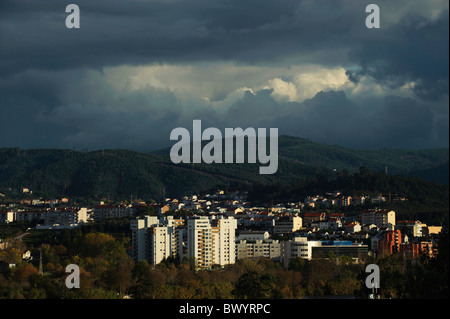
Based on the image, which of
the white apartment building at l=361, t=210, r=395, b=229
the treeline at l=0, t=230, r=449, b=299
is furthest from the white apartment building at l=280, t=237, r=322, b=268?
the white apartment building at l=361, t=210, r=395, b=229

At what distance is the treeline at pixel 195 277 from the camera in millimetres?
26828

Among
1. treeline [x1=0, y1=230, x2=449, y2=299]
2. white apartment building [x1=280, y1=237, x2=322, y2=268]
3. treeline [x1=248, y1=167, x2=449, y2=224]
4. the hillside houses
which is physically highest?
treeline [x1=248, y1=167, x2=449, y2=224]

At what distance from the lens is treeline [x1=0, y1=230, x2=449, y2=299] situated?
26.8m

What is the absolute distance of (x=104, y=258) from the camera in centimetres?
3866

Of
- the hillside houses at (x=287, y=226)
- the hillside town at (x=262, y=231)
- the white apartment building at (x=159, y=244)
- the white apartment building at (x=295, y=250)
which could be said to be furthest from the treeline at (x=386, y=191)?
the white apartment building at (x=159, y=244)

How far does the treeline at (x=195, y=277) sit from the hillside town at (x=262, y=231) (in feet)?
3.73

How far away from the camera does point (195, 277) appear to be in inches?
1324

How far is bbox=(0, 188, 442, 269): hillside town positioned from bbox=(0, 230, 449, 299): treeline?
1137 millimetres

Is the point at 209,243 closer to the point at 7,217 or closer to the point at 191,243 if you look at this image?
the point at 191,243

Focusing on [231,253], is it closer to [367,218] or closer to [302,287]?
[302,287]
